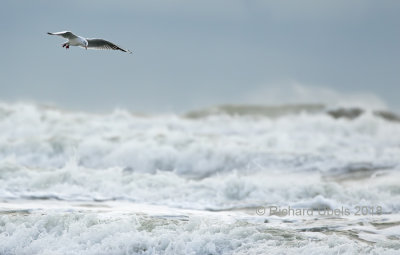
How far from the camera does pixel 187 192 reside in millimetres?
12906

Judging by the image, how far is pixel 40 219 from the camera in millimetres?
9383

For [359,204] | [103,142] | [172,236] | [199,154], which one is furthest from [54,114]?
[172,236]

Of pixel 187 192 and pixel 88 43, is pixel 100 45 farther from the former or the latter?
pixel 187 192

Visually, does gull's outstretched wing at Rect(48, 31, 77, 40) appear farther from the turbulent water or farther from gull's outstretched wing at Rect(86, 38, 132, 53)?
the turbulent water

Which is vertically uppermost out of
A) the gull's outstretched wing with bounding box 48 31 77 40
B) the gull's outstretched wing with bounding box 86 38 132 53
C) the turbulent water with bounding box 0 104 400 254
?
the gull's outstretched wing with bounding box 86 38 132 53

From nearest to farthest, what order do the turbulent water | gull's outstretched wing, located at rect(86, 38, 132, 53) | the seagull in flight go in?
the turbulent water
the seagull in flight
gull's outstretched wing, located at rect(86, 38, 132, 53)

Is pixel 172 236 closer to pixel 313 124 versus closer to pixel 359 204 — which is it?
pixel 359 204

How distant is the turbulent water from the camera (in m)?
8.81

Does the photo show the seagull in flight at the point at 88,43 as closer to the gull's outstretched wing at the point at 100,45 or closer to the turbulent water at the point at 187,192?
the gull's outstretched wing at the point at 100,45

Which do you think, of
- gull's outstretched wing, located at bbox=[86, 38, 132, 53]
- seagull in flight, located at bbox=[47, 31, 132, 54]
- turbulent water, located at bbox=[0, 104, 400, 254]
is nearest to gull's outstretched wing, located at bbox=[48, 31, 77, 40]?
seagull in flight, located at bbox=[47, 31, 132, 54]

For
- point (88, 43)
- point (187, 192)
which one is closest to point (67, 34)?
point (88, 43)

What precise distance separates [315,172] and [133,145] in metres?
4.98

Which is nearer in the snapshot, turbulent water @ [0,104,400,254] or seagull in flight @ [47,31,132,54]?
turbulent water @ [0,104,400,254]

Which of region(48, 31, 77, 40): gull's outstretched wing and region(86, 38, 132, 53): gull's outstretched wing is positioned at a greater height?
region(86, 38, 132, 53): gull's outstretched wing
